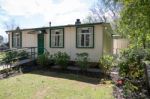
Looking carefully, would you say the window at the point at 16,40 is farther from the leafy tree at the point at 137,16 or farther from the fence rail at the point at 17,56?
the leafy tree at the point at 137,16

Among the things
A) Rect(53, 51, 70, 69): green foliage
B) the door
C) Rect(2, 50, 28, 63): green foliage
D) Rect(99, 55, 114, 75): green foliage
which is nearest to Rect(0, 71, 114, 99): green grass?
Rect(99, 55, 114, 75): green foliage

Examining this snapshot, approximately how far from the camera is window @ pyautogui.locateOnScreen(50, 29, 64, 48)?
19750mm

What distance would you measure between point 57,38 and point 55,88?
8655mm

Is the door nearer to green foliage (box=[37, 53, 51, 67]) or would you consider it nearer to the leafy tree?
green foliage (box=[37, 53, 51, 67])

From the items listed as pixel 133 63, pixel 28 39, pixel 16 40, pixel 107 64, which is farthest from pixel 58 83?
pixel 16 40

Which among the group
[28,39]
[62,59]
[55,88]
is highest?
[28,39]

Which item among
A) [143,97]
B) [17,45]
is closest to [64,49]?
[17,45]

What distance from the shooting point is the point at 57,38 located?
20.0 metres

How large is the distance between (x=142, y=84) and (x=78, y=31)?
825cm

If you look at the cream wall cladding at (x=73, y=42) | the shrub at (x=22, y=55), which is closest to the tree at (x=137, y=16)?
the cream wall cladding at (x=73, y=42)

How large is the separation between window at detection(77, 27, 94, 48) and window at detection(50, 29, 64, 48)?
1.73m

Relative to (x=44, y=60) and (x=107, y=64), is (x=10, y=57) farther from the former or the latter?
(x=107, y=64)

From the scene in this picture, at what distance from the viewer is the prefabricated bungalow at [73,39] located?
17625 mm

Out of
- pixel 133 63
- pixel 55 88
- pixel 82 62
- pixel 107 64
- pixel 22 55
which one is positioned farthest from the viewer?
pixel 22 55
